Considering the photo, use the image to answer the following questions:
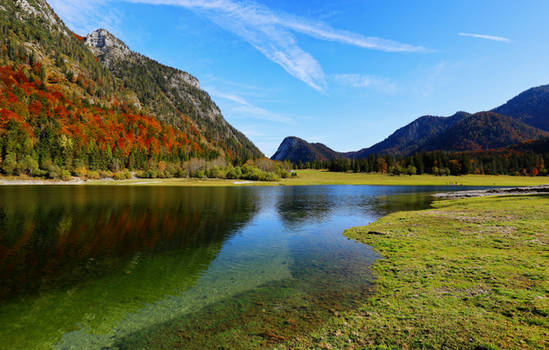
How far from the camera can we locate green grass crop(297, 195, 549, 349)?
808 cm

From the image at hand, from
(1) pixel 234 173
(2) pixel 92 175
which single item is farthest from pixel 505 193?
(2) pixel 92 175

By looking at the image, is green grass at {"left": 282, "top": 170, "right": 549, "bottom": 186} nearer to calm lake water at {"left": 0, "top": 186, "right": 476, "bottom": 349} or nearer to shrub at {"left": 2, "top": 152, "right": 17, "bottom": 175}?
calm lake water at {"left": 0, "top": 186, "right": 476, "bottom": 349}

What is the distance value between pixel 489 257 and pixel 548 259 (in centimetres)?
276

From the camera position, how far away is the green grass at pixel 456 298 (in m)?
8.08

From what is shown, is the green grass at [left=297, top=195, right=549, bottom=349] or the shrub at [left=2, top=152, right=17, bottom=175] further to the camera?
the shrub at [left=2, top=152, right=17, bottom=175]

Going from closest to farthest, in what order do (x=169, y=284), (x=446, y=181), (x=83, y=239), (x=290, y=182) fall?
(x=169, y=284), (x=83, y=239), (x=446, y=181), (x=290, y=182)

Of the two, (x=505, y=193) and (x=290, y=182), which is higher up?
(x=290, y=182)

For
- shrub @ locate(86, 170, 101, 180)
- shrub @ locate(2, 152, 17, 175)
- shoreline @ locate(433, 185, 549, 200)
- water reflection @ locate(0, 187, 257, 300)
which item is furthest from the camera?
shrub @ locate(86, 170, 101, 180)

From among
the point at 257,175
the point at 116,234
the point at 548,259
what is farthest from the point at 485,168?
the point at 116,234

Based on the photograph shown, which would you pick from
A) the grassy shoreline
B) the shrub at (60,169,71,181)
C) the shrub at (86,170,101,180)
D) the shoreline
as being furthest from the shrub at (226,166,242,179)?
the shoreline

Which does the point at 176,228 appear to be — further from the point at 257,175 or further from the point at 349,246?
the point at 257,175

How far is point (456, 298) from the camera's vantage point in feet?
35.3

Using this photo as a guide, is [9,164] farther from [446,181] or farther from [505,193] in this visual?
[446,181]

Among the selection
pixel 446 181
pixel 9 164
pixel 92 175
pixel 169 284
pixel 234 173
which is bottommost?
pixel 169 284
